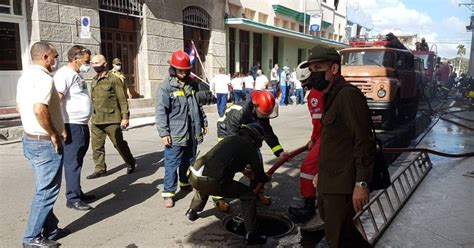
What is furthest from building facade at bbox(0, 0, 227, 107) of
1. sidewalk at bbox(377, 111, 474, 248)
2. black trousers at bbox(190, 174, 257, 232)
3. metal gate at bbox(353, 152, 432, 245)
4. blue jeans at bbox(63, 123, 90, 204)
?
sidewalk at bbox(377, 111, 474, 248)

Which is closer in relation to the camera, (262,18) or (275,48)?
(262,18)

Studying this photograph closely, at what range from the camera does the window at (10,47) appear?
1081cm

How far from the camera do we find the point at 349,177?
8.62 ft

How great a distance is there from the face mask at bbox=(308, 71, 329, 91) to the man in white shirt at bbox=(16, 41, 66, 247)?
2186mm

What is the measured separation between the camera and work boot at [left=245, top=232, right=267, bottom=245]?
3.64 metres

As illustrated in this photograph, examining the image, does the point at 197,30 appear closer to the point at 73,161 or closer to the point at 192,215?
the point at 73,161

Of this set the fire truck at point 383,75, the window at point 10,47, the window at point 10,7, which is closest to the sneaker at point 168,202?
the fire truck at point 383,75

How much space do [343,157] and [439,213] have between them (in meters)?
2.44

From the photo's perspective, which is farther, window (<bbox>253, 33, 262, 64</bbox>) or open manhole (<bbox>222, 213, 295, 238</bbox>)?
window (<bbox>253, 33, 262, 64</bbox>)

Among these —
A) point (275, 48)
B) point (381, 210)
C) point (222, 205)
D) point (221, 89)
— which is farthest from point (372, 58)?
point (275, 48)

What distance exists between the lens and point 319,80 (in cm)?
279

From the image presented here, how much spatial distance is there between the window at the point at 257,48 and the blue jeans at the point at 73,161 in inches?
780

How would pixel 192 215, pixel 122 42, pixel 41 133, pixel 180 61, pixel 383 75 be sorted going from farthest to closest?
pixel 122 42 < pixel 383 75 < pixel 180 61 < pixel 192 215 < pixel 41 133

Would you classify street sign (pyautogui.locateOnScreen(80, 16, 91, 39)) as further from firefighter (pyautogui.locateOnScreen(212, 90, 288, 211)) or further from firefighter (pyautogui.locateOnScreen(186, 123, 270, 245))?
firefighter (pyautogui.locateOnScreen(186, 123, 270, 245))
